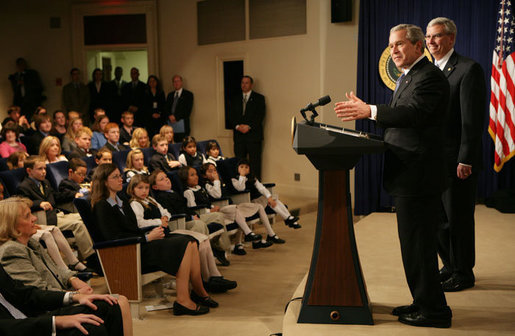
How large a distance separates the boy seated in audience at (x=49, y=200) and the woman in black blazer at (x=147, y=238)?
0.79 metres

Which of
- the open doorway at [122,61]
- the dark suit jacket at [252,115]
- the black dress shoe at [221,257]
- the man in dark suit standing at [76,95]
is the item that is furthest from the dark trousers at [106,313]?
the open doorway at [122,61]

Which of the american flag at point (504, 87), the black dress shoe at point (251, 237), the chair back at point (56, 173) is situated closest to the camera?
the chair back at point (56, 173)

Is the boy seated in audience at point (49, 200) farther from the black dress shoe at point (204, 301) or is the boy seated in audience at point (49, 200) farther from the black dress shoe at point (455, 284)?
the black dress shoe at point (455, 284)

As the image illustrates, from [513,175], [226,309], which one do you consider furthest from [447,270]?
[513,175]

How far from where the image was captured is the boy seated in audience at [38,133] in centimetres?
662

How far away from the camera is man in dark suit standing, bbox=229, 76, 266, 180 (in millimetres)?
7855

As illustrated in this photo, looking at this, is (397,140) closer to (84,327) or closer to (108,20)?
(84,327)

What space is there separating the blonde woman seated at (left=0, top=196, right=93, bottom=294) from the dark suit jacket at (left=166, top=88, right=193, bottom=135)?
6025 mm

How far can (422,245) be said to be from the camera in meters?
2.55

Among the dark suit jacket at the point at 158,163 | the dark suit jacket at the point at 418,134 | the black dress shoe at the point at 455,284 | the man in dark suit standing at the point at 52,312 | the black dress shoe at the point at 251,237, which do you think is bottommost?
the black dress shoe at the point at 251,237

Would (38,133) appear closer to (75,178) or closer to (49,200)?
(75,178)

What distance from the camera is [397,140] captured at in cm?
255

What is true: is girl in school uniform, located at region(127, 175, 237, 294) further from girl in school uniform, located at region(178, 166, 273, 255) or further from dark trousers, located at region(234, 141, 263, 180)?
A: dark trousers, located at region(234, 141, 263, 180)

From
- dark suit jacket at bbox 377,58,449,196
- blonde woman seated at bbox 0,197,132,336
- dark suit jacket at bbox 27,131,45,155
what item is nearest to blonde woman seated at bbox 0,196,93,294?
blonde woman seated at bbox 0,197,132,336
